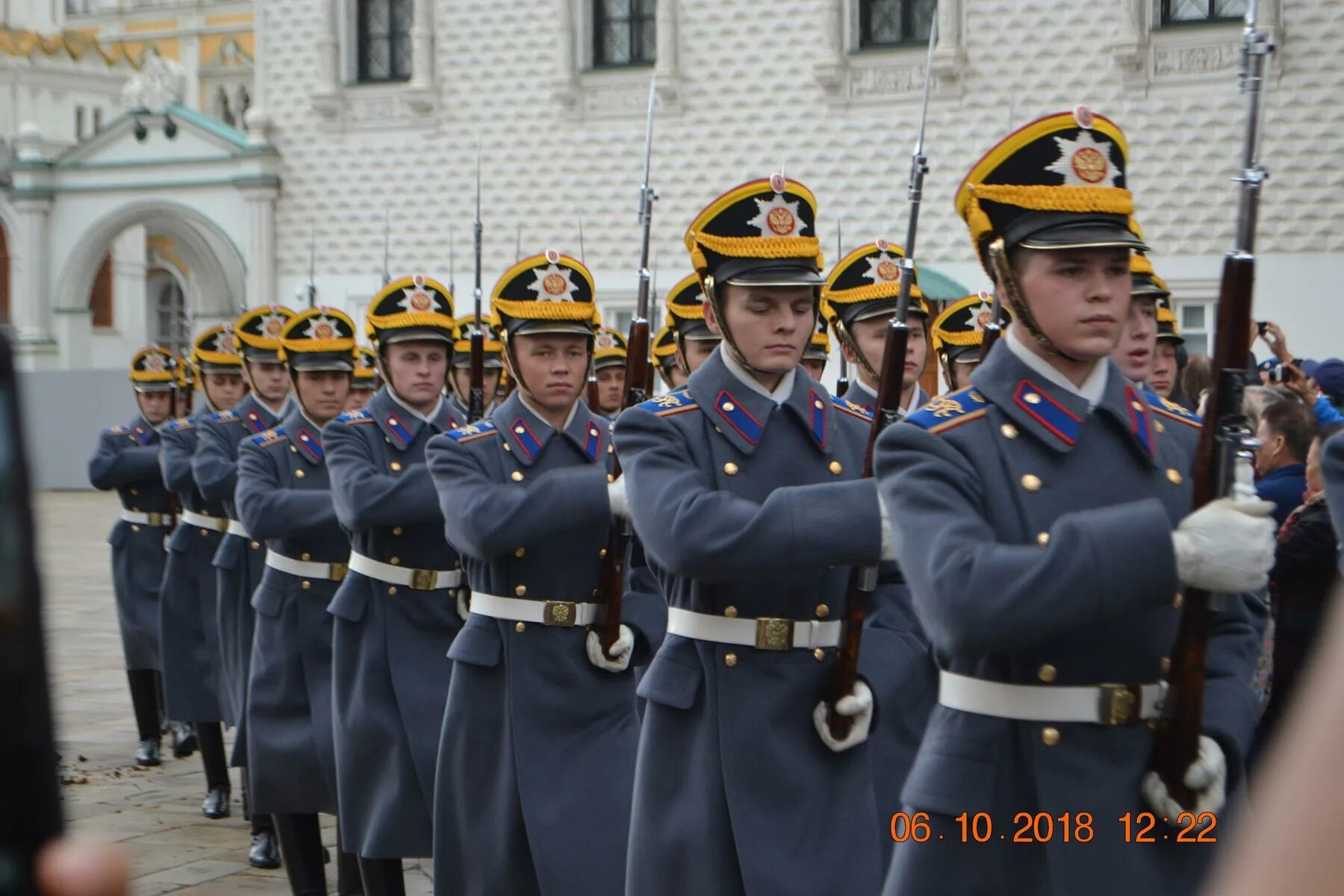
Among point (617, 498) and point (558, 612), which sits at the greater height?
point (617, 498)

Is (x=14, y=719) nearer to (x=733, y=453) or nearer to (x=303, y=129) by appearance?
(x=733, y=453)

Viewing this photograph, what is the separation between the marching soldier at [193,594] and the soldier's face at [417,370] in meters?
2.72

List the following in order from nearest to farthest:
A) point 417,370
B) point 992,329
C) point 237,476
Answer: point 992,329
point 417,370
point 237,476

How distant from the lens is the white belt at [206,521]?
31.5 ft

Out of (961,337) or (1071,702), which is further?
(961,337)

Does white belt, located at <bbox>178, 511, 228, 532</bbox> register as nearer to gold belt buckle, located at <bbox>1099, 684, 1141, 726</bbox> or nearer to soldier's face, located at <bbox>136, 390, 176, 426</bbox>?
soldier's face, located at <bbox>136, 390, 176, 426</bbox>

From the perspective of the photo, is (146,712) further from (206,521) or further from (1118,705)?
(1118,705)

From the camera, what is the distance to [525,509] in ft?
17.0

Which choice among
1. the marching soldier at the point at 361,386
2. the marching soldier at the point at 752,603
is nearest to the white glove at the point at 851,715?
the marching soldier at the point at 752,603

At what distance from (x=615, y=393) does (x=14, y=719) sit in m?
8.73

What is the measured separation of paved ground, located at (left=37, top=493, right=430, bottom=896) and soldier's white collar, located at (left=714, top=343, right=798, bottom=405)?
1647 millimetres

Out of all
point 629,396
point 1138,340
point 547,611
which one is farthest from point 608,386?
point 1138,340

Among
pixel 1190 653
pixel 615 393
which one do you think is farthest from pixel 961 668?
pixel 615 393

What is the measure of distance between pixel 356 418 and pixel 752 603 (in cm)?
293
